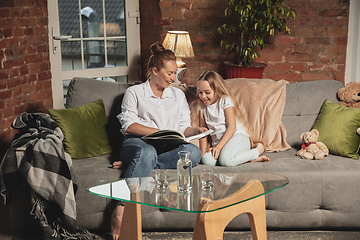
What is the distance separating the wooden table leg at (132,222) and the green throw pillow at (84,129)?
719mm

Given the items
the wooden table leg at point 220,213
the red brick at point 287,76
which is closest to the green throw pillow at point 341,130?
the wooden table leg at point 220,213

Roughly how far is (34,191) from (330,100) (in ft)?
6.55

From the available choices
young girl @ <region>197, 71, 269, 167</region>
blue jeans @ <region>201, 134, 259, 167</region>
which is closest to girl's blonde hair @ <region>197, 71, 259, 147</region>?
young girl @ <region>197, 71, 269, 167</region>

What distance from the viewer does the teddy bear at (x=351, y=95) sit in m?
2.56

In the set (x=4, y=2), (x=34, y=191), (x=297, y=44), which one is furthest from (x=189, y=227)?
(x=297, y=44)

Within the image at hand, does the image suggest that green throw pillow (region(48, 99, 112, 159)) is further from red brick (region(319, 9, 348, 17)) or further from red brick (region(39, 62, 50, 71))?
red brick (region(319, 9, 348, 17))

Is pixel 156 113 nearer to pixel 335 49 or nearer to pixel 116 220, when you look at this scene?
pixel 116 220

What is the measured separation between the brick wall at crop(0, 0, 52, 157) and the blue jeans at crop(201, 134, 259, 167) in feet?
5.52

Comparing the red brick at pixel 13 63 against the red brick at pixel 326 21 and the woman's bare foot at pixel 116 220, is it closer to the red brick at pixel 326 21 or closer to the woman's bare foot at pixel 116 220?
the woman's bare foot at pixel 116 220

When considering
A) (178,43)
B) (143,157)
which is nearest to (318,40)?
(178,43)

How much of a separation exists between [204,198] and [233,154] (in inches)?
31.6

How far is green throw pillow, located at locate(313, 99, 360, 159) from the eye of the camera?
237 cm

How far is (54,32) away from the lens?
3605 mm

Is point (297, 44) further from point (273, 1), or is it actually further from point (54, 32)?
point (54, 32)
